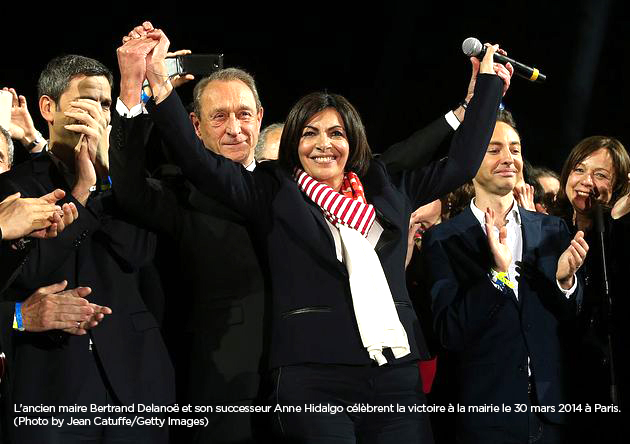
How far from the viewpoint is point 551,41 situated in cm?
563

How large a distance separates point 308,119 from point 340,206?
0.32m

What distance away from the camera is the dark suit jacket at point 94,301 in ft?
8.75

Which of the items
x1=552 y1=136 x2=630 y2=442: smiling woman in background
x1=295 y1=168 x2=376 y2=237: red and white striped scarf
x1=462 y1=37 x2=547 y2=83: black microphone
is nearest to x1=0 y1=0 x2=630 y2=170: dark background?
x1=552 y1=136 x2=630 y2=442: smiling woman in background

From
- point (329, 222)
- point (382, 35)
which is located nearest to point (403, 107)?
point (382, 35)

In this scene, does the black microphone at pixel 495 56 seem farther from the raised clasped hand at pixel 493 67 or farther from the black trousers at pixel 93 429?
the black trousers at pixel 93 429

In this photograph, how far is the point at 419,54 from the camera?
18.3 ft

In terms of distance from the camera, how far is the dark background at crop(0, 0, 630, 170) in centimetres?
519

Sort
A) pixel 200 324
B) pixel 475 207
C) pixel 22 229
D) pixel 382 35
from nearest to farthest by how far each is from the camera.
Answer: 1. pixel 22 229
2. pixel 200 324
3. pixel 475 207
4. pixel 382 35

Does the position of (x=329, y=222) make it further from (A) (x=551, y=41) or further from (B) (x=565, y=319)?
(A) (x=551, y=41)

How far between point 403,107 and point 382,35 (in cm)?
45

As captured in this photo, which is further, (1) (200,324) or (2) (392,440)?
(1) (200,324)

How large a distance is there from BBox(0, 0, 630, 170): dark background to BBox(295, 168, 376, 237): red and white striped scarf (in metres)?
2.57

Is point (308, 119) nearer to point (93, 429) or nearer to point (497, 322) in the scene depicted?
point (497, 322)

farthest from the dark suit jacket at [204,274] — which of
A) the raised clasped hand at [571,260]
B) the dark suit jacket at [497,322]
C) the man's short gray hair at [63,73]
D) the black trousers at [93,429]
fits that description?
the raised clasped hand at [571,260]
